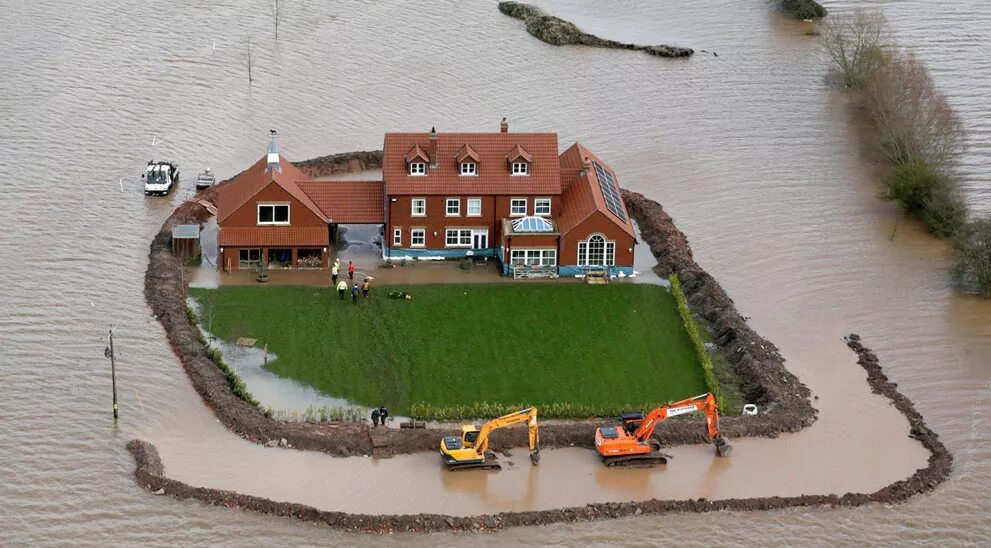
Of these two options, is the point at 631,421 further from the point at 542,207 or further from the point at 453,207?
the point at 453,207

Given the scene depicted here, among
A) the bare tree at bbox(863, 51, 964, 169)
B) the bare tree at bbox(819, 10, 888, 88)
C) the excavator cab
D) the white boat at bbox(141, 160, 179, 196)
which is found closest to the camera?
the excavator cab

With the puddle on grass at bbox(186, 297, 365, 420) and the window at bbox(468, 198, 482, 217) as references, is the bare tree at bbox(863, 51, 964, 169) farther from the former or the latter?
the puddle on grass at bbox(186, 297, 365, 420)

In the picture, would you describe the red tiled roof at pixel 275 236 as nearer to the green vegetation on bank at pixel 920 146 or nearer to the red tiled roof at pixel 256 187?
the red tiled roof at pixel 256 187

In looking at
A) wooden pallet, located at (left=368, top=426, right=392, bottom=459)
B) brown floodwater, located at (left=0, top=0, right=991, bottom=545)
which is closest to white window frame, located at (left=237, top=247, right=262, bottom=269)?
brown floodwater, located at (left=0, top=0, right=991, bottom=545)

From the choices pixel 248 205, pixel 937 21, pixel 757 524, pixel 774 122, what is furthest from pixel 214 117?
pixel 937 21

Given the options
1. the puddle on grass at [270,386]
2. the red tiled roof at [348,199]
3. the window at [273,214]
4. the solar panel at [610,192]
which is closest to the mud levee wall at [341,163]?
the red tiled roof at [348,199]

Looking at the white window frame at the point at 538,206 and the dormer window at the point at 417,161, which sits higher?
the dormer window at the point at 417,161
